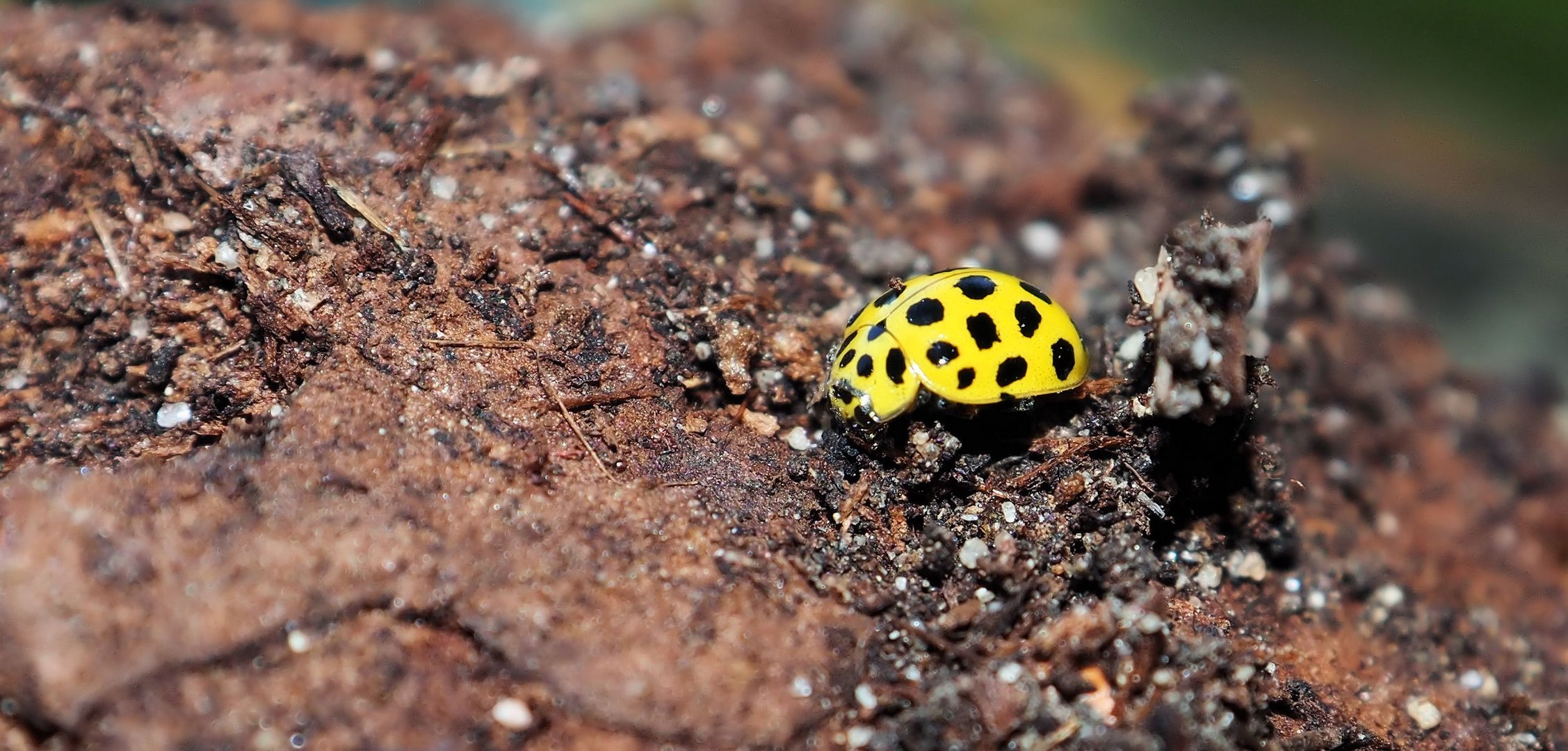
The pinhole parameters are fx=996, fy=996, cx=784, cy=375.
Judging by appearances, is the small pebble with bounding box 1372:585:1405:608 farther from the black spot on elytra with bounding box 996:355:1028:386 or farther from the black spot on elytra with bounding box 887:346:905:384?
the black spot on elytra with bounding box 887:346:905:384

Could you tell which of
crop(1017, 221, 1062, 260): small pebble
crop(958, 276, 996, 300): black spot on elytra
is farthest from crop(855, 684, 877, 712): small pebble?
crop(1017, 221, 1062, 260): small pebble

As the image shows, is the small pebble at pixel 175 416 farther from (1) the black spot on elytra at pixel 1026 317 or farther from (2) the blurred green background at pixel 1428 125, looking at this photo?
(2) the blurred green background at pixel 1428 125

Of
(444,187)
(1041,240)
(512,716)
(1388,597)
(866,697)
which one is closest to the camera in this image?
(512,716)

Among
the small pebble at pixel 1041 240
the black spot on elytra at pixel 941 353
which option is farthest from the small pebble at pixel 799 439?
the small pebble at pixel 1041 240

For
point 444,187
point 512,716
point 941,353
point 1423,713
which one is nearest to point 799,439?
point 941,353

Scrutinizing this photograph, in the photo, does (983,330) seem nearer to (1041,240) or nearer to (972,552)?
(972,552)

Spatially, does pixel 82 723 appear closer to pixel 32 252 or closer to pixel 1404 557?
pixel 32 252

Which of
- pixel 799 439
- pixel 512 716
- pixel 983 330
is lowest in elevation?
pixel 512 716
